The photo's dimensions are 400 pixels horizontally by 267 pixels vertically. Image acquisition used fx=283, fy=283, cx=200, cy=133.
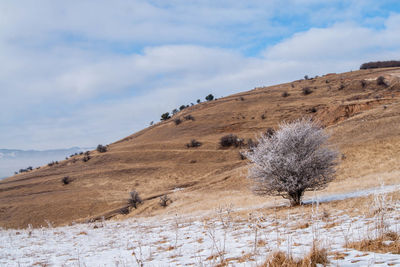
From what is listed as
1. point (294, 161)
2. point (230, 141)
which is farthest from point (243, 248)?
point (230, 141)

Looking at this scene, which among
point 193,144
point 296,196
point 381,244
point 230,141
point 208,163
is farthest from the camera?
point 193,144

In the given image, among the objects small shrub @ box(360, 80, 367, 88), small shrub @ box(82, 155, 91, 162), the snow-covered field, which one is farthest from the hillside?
the snow-covered field

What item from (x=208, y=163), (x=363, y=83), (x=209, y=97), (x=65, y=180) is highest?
(x=209, y=97)

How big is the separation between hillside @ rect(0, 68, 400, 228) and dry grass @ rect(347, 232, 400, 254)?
11.7m

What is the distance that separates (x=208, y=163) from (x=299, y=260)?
143 ft

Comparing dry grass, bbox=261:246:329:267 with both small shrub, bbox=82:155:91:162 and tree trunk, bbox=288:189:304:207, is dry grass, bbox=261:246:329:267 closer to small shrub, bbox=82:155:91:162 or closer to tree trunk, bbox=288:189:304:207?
tree trunk, bbox=288:189:304:207

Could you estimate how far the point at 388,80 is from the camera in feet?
216

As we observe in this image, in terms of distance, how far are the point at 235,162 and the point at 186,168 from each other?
8.11 m

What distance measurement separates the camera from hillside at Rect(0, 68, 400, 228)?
25594mm

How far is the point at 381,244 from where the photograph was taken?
462 centimetres

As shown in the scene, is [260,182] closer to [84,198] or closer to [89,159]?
[84,198]

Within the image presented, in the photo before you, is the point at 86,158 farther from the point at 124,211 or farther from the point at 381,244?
the point at 381,244

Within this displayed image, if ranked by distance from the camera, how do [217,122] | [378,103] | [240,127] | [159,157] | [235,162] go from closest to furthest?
[235,162] → [378,103] → [159,157] → [240,127] → [217,122]

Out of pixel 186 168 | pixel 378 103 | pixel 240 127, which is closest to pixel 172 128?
pixel 240 127
